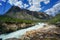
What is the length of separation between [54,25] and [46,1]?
0.90m

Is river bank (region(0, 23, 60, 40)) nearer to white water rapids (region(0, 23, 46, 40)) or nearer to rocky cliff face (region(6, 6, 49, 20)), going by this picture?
white water rapids (region(0, 23, 46, 40))

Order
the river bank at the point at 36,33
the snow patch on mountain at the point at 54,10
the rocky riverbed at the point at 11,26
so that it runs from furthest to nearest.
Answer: the snow patch on mountain at the point at 54,10 < the rocky riverbed at the point at 11,26 < the river bank at the point at 36,33

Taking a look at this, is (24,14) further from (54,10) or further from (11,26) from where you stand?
(54,10)

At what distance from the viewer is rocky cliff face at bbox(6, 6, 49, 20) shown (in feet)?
19.0

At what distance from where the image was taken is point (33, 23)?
5.77 m

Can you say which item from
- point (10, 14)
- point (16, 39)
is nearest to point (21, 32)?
point (16, 39)

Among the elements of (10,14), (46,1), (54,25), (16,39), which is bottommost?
(16,39)

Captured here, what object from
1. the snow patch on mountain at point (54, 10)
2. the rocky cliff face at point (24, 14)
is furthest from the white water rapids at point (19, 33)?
the snow patch on mountain at point (54, 10)

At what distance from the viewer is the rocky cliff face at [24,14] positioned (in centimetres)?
580

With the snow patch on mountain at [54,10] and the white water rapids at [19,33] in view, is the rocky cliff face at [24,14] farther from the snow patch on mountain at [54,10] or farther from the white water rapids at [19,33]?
the white water rapids at [19,33]

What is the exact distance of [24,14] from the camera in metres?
5.84

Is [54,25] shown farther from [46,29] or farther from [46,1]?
[46,1]

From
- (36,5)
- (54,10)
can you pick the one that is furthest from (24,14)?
(54,10)

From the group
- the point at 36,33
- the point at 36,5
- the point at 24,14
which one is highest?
the point at 36,5
